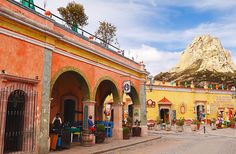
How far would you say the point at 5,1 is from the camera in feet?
29.5

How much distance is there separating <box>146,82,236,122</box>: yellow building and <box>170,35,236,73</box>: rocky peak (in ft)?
150

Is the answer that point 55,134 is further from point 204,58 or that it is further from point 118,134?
point 204,58

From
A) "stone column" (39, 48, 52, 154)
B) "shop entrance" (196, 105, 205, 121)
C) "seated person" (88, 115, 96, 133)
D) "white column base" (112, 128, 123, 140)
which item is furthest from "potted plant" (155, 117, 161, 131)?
"stone column" (39, 48, 52, 154)

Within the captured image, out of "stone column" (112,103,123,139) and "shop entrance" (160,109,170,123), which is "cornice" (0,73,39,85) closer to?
"stone column" (112,103,123,139)

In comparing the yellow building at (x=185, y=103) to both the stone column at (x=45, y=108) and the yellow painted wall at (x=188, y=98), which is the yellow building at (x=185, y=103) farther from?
the stone column at (x=45, y=108)

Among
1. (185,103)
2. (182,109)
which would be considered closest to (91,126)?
(182,109)

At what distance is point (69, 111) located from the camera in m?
16.4

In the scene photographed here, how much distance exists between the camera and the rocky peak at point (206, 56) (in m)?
82.9

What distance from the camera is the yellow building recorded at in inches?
1289

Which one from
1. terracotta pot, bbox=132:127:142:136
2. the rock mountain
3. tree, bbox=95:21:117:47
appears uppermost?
the rock mountain

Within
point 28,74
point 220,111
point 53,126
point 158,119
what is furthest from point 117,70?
point 220,111

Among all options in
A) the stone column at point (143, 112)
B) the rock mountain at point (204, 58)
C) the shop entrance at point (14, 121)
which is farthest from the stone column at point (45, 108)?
the rock mountain at point (204, 58)

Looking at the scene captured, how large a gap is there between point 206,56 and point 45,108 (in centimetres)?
8560

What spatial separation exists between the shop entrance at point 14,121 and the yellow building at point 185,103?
23.5m
